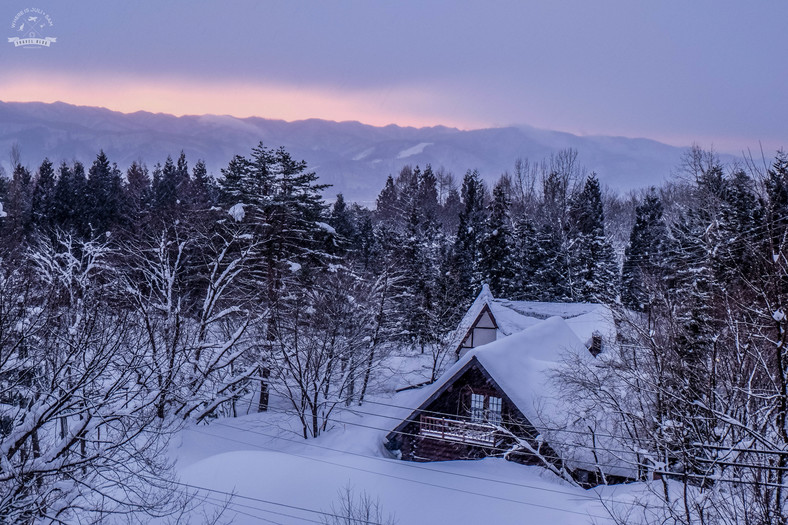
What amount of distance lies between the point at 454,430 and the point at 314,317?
10017mm

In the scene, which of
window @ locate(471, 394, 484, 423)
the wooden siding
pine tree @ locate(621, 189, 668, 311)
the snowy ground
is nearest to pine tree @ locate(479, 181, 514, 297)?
pine tree @ locate(621, 189, 668, 311)

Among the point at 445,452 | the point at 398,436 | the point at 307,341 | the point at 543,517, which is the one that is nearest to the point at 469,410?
the point at 445,452

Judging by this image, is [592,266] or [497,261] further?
[497,261]

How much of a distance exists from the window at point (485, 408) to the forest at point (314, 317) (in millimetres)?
2982

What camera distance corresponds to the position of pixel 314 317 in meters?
26.1

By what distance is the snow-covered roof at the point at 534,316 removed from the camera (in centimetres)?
3301

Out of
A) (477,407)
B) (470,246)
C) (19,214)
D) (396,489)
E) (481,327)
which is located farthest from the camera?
(19,214)

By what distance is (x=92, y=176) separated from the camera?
60188mm

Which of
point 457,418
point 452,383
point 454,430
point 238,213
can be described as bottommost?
point 454,430

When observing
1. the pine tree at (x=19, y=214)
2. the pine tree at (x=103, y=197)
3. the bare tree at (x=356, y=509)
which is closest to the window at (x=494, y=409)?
the bare tree at (x=356, y=509)

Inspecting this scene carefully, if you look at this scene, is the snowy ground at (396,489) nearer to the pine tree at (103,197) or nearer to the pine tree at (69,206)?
the pine tree at (103,197)

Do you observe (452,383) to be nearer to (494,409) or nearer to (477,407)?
(477,407)

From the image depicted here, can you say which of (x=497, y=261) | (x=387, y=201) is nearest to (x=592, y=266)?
(x=497, y=261)

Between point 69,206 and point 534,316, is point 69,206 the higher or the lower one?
the higher one
